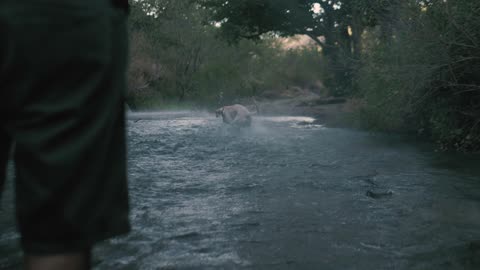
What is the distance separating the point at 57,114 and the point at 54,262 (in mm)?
347

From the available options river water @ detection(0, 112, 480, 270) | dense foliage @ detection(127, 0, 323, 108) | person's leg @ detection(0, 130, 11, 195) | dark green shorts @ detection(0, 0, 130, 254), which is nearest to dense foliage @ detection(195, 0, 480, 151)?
river water @ detection(0, 112, 480, 270)

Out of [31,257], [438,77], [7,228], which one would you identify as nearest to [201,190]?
[7,228]

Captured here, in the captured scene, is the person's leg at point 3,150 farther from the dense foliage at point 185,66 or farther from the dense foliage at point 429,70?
the dense foliage at point 185,66

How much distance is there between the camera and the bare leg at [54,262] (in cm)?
102

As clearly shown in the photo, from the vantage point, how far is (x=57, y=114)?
39.9 inches

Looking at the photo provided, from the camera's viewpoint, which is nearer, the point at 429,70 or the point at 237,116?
the point at 429,70

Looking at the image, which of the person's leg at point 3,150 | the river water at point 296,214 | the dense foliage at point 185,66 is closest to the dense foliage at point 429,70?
the river water at point 296,214

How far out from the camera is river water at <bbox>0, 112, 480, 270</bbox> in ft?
9.30

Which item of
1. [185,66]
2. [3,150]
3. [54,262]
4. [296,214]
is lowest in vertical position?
[296,214]

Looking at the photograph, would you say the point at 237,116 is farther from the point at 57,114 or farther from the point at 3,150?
the point at 57,114

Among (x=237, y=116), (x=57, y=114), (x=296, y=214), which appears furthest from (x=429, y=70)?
(x=237, y=116)

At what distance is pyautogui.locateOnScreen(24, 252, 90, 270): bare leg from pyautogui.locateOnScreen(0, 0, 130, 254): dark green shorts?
0.02 m

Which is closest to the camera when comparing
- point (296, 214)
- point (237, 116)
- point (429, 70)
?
point (296, 214)

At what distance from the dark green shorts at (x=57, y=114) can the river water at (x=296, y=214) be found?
1771mm
